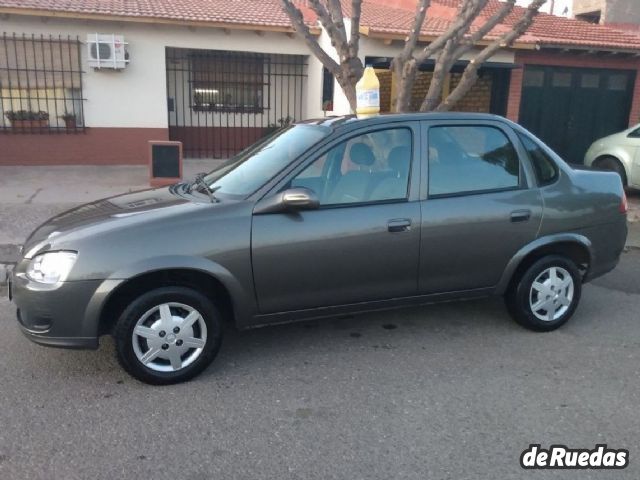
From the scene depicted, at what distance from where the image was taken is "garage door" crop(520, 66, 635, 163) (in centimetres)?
1409

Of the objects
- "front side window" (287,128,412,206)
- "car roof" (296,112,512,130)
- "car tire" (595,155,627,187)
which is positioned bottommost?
"car tire" (595,155,627,187)

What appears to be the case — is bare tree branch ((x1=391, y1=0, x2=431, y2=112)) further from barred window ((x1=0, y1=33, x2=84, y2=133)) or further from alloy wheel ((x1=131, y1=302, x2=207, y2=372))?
barred window ((x1=0, y1=33, x2=84, y2=133))

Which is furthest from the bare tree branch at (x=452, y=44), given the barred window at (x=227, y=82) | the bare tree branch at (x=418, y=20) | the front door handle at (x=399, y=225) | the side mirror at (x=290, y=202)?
the barred window at (x=227, y=82)

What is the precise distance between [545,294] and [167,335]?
2.79 metres

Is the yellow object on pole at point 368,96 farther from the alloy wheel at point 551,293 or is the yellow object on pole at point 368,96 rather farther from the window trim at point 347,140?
the alloy wheel at point 551,293

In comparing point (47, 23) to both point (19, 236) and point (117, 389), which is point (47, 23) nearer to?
point (19, 236)

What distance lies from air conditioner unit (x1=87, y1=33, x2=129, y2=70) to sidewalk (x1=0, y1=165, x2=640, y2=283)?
208 cm

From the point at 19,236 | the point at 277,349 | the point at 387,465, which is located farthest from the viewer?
the point at 19,236

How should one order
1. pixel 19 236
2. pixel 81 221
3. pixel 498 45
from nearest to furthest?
pixel 81 221 < pixel 19 236 < pixel 498 45

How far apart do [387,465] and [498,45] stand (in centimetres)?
629

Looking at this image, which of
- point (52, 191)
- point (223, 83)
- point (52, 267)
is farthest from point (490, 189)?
point (223, 83)

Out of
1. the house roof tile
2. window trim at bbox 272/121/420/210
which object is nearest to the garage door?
the house roof tile

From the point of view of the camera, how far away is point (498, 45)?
7656 mm

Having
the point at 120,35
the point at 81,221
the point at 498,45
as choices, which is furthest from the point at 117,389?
the point at 120,35
